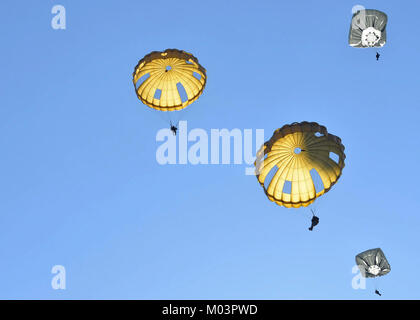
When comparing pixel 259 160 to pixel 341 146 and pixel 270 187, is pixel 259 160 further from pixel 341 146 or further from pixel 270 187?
pixel 341 146

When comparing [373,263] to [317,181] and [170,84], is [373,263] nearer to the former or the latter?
[317,181]

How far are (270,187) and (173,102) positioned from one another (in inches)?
300

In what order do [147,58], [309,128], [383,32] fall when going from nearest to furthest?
[309,128] < [147,58] < [383,32]

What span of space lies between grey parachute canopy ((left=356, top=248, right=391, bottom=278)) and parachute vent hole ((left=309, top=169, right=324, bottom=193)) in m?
8.83

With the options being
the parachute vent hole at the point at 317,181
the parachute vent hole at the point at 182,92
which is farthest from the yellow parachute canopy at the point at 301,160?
the parachute vent hole at the point at 182,92

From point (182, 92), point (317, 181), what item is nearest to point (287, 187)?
point (317, 181)

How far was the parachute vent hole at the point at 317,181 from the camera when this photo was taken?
2865cm

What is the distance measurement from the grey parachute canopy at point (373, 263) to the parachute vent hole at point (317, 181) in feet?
29.0

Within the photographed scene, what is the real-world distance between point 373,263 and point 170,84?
16.5 metres

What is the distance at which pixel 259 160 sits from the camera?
29609 millimetres

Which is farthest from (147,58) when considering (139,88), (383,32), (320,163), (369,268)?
(369,268)

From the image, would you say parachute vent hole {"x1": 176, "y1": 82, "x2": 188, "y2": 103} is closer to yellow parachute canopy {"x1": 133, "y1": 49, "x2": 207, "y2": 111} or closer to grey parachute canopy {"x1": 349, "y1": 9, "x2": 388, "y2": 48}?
yellow parachute canopy {"x1": 133, "y1": 49, "x2": 207, "y2": 111}

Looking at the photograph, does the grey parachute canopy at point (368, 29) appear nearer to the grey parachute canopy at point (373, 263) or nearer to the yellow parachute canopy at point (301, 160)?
the yellow parachute canopy at point (301, 160)

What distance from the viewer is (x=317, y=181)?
2872cm
